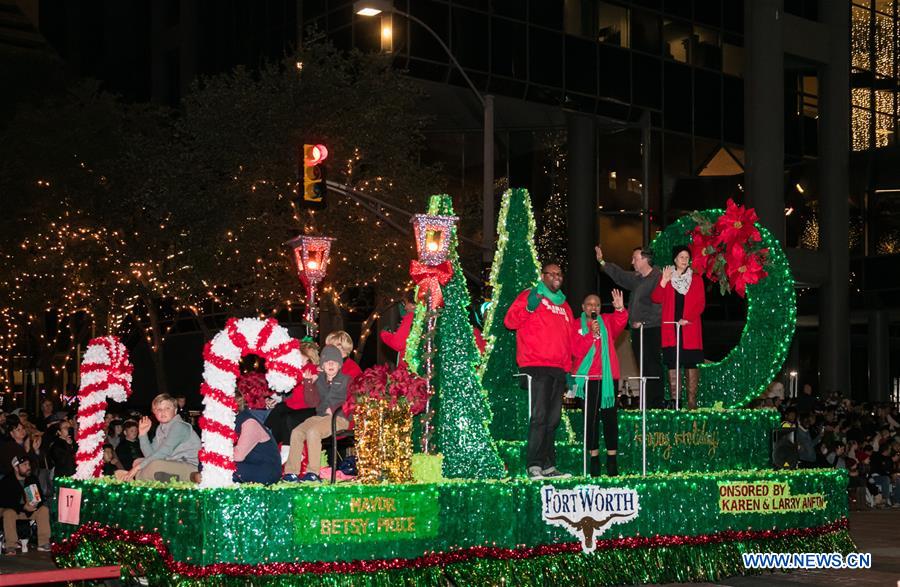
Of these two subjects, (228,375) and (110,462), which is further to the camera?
(110,462)

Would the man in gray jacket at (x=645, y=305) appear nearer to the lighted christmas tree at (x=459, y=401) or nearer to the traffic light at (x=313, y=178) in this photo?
the lighted christmas tree at (x=459, y=401)

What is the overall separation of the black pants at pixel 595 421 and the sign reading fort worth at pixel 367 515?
2426mm

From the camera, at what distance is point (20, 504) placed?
18.9 meters

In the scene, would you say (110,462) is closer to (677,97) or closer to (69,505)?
(69,505)

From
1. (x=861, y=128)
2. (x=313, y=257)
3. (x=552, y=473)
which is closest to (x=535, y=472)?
(x=552, y=473)

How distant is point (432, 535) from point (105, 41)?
50564 millimetres

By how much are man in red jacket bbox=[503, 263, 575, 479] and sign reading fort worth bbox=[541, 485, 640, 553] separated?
1.15 feet

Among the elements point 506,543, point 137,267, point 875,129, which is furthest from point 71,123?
point 506,543

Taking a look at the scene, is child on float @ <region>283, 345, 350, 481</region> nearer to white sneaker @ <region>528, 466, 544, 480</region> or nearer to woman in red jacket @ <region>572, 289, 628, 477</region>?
white sneaker @ <region>528, 466, 544, 480</region>

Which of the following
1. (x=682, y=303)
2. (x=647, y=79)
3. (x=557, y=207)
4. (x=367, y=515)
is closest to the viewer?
(x=367, y=515)

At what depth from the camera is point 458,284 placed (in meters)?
13.9

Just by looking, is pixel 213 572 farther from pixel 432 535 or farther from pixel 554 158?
pixel 554 158

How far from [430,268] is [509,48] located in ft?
81.3

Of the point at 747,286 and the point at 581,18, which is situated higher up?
the point at 581,18
